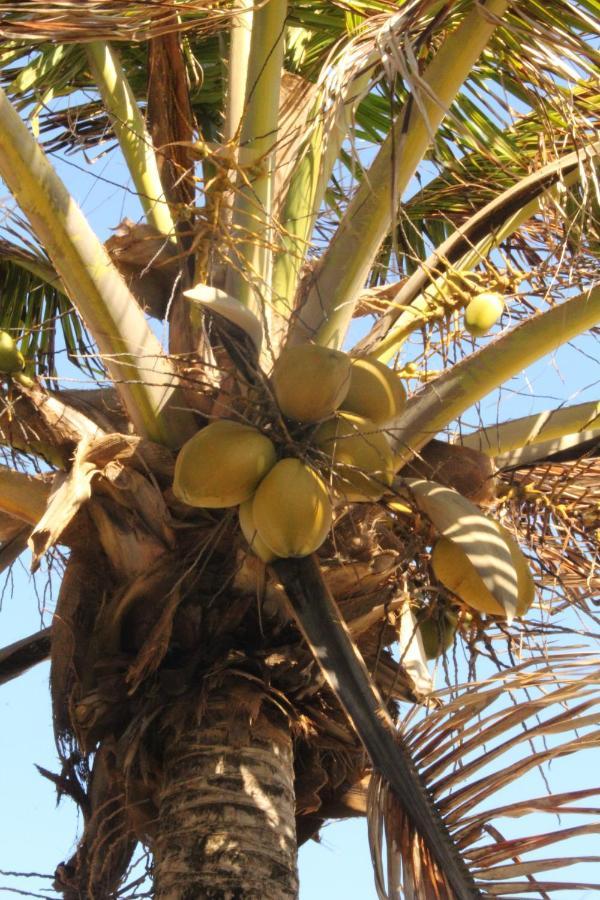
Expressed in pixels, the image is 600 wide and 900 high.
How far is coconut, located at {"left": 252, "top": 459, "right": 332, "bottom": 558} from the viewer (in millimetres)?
2072

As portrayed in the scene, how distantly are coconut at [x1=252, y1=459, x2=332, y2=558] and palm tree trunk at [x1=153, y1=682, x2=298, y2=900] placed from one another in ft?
2.09

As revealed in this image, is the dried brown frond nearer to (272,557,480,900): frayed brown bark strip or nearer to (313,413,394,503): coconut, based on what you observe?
(313,413,394,503): coconut

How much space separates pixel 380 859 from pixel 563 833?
0.35 meters

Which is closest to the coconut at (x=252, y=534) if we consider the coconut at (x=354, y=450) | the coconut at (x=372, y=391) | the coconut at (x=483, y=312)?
the coconut at (x=354, y=450)

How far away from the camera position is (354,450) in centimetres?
223

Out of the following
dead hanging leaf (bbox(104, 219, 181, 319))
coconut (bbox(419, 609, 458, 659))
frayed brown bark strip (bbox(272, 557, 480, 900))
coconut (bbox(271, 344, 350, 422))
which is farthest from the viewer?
dead hanging leaf (bbox(104, 219, 181, 319))

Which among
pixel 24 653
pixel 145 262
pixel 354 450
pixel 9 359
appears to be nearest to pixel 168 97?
pixel 145 262

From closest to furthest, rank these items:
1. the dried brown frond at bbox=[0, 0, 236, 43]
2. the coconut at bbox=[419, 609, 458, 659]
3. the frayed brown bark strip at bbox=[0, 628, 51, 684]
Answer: the dried brown frond at bbox=[0, 0, 236, 43], the coconut at bbox=[419, 609, 458, 659], the frayed brown bark strip at bbox=[0, 628, 51, 684]

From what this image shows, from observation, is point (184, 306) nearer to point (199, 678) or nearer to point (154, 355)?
point (154, 355)

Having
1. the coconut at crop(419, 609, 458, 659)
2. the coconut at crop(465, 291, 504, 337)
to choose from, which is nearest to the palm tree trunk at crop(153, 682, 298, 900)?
the coconut at crop(419, 609, 458, 659)

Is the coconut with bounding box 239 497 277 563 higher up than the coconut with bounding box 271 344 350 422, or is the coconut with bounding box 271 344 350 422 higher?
the coconut with bounding box 271 344 350 422

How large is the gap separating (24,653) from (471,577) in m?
1.63

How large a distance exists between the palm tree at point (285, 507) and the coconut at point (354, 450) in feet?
0.11

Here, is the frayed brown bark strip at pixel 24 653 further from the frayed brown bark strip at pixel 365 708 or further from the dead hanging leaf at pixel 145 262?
the frayed brown bark strip at pixel 365 708
